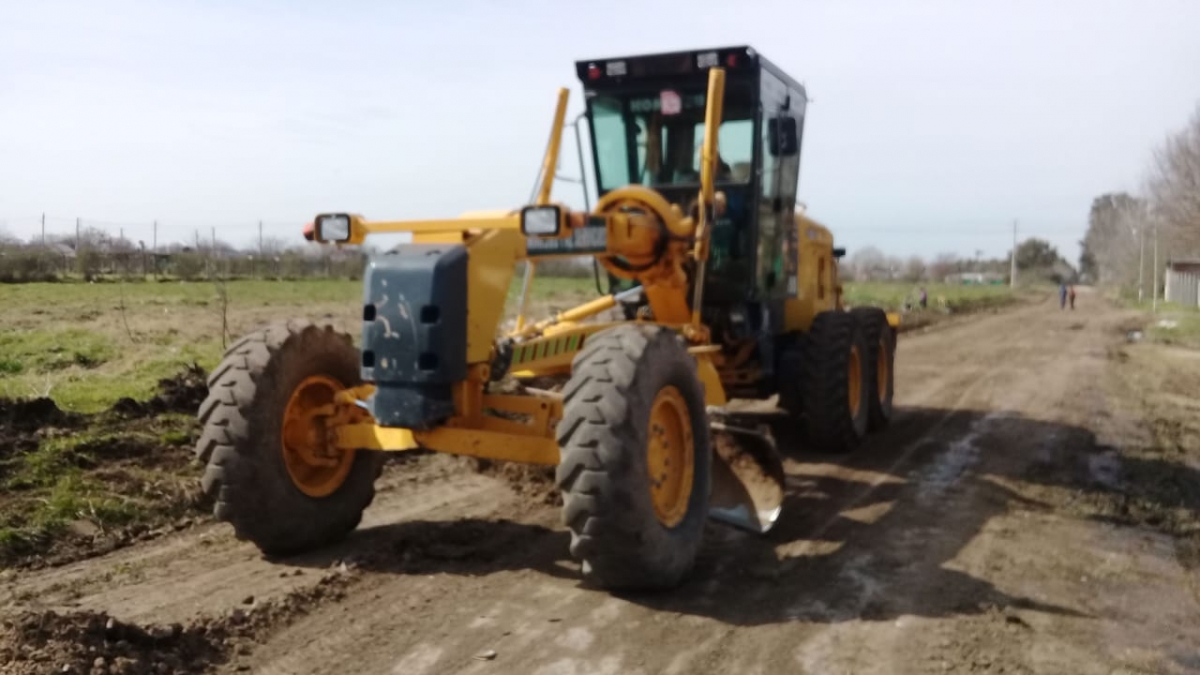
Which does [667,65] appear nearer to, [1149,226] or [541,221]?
[541,221]

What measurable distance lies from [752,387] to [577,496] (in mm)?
4575

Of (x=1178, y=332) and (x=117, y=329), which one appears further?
(x=1178, y=332)

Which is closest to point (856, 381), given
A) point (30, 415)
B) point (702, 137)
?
point (702, 137)

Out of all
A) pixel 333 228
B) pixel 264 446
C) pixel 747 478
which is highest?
pixel 333 228

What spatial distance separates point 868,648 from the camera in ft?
16.2

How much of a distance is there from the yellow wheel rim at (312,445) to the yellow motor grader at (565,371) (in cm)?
1

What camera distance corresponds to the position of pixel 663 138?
353 inches

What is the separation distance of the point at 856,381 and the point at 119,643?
7.31 m

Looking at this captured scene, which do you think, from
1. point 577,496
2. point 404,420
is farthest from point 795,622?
point 404,420

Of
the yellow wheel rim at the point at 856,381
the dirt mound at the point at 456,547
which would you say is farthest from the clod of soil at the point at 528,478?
the yellow wheel rim at the point at 856,381

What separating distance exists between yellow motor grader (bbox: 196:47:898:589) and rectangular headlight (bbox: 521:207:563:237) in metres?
0.01

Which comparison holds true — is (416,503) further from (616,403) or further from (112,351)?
A: (112,351)

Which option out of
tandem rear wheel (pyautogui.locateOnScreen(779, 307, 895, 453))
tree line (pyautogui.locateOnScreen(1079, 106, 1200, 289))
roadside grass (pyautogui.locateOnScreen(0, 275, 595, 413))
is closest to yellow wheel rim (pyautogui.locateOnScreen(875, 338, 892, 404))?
tandem rear wheel (pyautogui.locateOnScreen(779, 307, 895, 453))

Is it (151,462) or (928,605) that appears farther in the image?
(151,462)
